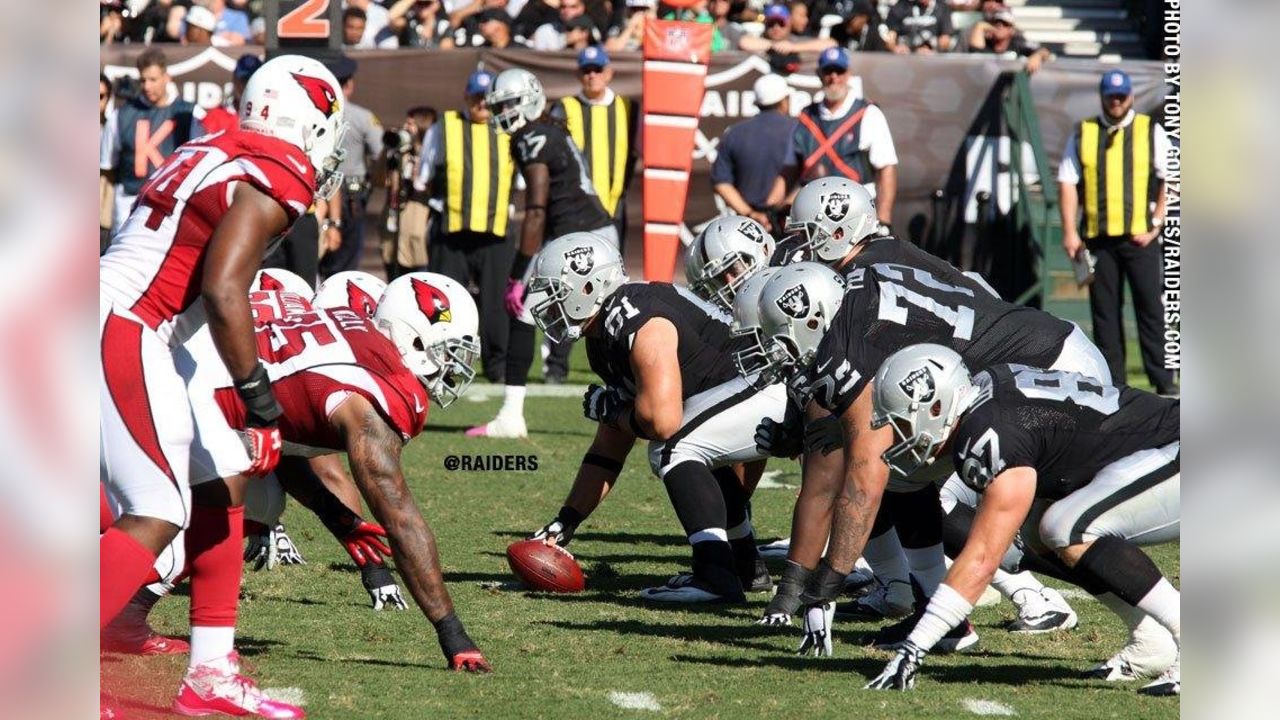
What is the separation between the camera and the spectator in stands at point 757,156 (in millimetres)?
11836

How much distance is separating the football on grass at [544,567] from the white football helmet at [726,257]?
1096 mm

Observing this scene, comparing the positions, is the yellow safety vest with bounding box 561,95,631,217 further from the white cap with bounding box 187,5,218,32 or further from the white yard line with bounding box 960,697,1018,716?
the white yard line with bounding box 960,697,1018,716

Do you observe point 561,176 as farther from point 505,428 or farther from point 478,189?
point 505,428

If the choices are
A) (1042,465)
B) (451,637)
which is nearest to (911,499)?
(1042,465)

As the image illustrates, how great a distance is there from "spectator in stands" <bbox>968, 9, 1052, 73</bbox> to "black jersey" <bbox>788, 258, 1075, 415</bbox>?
29.7ft

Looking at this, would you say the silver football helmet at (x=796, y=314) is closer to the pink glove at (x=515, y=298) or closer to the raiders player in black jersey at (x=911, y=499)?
the raiders player in black jersey at (x=911, y=499)

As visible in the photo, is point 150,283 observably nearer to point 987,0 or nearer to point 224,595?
point 224,595

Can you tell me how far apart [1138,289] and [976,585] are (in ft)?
22.9

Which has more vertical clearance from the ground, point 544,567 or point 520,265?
point 520,265

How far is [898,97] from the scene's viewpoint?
14.2 m

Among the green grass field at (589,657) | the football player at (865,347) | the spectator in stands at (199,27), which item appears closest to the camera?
the green grass field at (589,657)

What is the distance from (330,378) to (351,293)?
1.27 m

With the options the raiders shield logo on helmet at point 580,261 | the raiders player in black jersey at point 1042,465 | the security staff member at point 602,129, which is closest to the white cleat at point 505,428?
the security staff member at point 602,129
